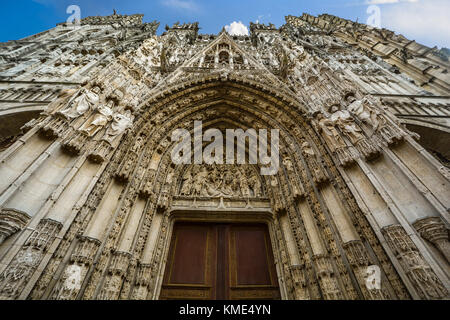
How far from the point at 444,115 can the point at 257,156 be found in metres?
7.00

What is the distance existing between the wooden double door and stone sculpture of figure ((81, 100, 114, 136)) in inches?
142

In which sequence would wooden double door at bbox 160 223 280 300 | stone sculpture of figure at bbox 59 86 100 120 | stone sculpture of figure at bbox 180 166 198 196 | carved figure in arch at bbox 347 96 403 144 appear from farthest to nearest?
1. stone sculpture of figure at bbox 180 166 198 196
2. wooden double door at bbox 160 223 280 300
3. stone sculpture of figure at bbox 59 86 100 120
4. carved figure in arch at bbox 347 96 403 144

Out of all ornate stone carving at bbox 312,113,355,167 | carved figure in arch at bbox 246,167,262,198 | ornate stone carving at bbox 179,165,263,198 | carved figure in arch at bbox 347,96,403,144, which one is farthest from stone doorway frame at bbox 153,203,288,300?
carved figure in arch at bbox 347,96,403,144

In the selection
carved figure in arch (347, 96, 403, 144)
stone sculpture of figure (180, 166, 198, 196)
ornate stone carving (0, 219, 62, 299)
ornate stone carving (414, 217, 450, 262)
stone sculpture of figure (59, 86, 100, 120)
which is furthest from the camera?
stone sculpture of figure (180, 166, 198, 196)

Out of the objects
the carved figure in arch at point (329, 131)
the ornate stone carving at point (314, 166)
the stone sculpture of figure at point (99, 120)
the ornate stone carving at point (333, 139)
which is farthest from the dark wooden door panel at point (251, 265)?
the stone sculpture of figure at point (99, 120)

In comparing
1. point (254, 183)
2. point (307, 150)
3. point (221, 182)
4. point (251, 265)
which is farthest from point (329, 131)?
point (251, 265)

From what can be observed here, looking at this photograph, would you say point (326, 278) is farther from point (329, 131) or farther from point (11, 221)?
point (11, 221)

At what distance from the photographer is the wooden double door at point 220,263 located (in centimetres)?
516

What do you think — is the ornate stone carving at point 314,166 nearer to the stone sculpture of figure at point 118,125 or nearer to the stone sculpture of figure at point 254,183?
the stone sculpture of figure at point 254,183

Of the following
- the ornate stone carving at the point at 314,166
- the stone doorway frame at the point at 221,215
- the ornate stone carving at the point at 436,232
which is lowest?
the ornate stone carving at the point at 436,232

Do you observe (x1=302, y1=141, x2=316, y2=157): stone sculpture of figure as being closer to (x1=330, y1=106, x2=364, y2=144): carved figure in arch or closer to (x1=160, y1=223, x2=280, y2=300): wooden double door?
(x1=330, y1=106, x2=364, y2=144): carved figure in arch

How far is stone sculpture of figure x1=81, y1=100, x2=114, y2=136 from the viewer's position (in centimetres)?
501

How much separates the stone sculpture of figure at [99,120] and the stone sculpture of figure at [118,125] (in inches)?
6.5

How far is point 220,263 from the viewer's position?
18.6ft
